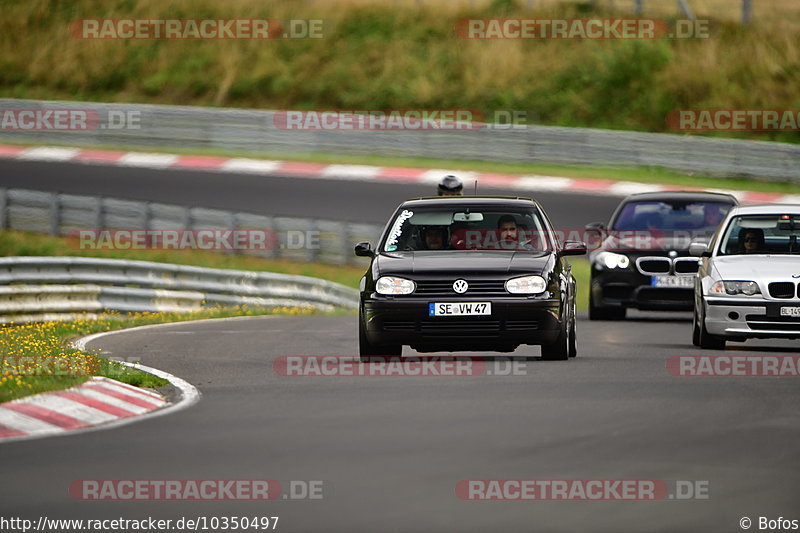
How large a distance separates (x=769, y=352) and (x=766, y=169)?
67.7 ft

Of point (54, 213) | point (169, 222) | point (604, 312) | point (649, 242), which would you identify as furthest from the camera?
point (54, 213)

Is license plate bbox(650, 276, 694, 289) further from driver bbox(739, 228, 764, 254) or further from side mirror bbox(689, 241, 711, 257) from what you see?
side mirror bbox(689, 241, 711, 257)

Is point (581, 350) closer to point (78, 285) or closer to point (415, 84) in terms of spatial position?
point (78, 285)

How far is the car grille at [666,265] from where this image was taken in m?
19.3

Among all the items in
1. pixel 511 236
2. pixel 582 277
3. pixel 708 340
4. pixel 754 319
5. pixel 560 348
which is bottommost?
pixel 582 277

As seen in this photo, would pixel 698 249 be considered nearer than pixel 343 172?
Yes

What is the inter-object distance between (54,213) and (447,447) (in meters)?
23.0

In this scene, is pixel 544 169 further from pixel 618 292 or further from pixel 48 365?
pixel 48 365

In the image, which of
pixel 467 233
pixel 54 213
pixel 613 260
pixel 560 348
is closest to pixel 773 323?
pixel 560 348

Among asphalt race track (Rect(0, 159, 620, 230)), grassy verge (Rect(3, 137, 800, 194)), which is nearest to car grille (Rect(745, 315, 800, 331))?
→ asphalt race track (Rect(0, 159, 620, 230))

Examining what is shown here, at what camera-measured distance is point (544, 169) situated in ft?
121

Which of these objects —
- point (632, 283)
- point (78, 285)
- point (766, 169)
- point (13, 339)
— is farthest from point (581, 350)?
point (766, 169)

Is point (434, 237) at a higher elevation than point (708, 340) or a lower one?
higher

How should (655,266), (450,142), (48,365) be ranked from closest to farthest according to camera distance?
(48,365)
(655,266)
(450,142)
